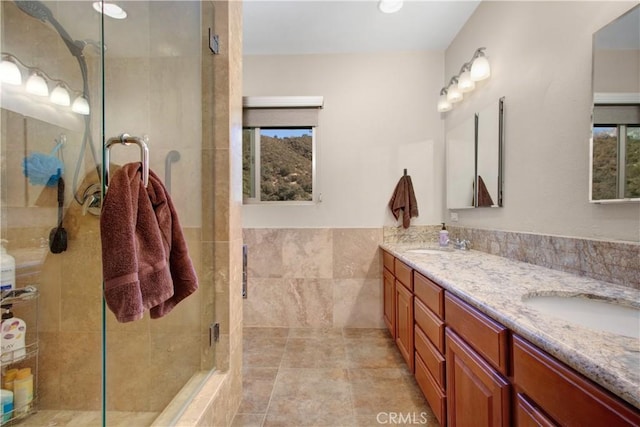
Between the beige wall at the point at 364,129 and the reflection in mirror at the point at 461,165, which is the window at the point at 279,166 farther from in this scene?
the reflection in mirror at the point at 461,165

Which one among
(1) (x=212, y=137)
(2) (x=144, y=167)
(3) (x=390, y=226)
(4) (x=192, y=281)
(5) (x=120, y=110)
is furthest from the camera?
(3) (x=390, y=226)

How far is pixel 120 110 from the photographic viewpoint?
1241 mm

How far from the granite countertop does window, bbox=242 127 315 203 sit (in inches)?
57.9

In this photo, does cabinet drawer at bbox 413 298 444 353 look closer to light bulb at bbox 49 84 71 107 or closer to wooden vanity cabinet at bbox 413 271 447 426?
wooden vanity cabinet at bbox 413 271 447 426

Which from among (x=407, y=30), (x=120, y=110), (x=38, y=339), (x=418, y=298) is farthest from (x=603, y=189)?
(x=38, y=339)

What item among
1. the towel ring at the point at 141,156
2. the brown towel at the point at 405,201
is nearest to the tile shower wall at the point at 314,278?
the brown towel at the point at 405,201

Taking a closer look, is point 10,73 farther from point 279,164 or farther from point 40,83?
point 279,164

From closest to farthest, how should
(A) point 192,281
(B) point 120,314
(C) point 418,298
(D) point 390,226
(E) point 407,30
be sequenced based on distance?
(B) point 120,314
(A) point 192,281
(C) point 418,298
(E) point 407,30
(D) point 390,226

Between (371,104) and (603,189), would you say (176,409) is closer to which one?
(603,189)

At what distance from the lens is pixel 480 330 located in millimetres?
906

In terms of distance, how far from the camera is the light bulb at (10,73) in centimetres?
Answer: 122

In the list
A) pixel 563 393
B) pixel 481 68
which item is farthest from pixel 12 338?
pixel 481 68

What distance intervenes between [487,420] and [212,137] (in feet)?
5.42

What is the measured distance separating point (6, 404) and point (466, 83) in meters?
3.35
